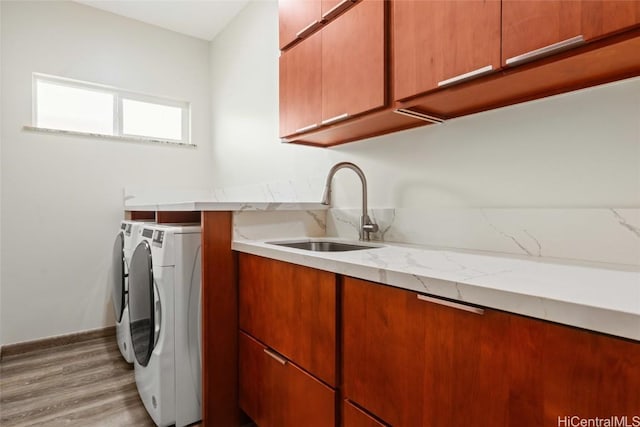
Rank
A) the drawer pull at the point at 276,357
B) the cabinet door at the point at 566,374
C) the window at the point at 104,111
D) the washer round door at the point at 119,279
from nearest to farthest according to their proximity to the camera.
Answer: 1. the cabinet door at the point at 566,374
2. the drawer pull at the point at 276,357
3. the washer round door at the point at 119,279
4. the window at the point at 104,111

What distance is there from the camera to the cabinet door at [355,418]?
92 cm

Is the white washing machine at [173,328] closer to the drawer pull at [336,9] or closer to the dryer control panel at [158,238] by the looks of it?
the dryer control panel at [158,238]

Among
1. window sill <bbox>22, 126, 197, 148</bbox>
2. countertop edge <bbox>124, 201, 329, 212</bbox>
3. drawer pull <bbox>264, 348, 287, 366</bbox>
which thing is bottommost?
drawer pull <bbox>264, 348, 287, 366</bbox>

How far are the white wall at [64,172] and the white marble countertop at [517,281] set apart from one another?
2422 millimetres

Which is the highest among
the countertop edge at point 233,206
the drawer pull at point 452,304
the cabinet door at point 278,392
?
the countertop edge at point 233,206

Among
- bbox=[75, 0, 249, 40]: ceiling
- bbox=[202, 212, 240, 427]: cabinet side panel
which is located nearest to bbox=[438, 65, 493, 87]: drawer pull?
bbox=[202, 212, 240, 427]: cabinet side panel

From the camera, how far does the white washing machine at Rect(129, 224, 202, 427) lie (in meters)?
1.50

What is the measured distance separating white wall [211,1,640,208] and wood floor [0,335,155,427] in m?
1.65

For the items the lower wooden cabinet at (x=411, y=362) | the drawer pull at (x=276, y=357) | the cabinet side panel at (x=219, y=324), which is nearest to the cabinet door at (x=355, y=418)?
Answer: the lower wooden cabinet at (x=411, y=362)

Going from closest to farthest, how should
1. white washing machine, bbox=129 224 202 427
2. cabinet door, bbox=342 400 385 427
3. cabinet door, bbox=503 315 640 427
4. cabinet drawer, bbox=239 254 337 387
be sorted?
cabinet door, bbox=503 315 640 427, cabinet door, bbox=342 400 385 427, cabinet drawer, bbox=239 254 337 387, white washing machine, bbox=129 224 202 427

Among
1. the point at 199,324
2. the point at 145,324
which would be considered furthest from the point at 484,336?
the point at 145,324

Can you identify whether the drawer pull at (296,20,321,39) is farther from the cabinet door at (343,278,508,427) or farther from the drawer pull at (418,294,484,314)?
the drawer pull at (418,294,484,314)

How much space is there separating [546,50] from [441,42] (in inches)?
12.6

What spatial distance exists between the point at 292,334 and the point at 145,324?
0.91 metres
